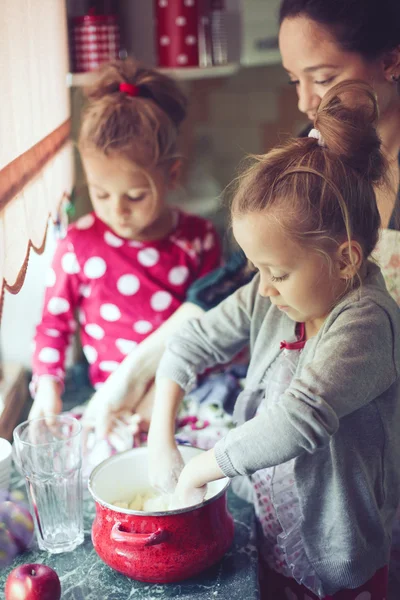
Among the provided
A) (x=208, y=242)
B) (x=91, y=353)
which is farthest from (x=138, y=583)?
(x=208, y=242)

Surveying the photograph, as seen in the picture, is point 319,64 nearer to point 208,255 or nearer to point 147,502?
point 208,255

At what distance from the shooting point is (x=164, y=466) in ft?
3.75

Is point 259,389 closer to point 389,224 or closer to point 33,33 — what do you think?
point 389,224

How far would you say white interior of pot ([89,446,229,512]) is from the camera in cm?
119

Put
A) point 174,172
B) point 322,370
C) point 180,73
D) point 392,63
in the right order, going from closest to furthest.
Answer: point 322,370 < point 392,63 < point 174,172 < point 180,73

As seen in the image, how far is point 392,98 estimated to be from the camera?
1378mm

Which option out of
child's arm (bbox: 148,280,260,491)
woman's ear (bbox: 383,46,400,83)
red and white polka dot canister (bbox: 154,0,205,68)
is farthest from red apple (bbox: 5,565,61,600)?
red and white polka dot canister (bbox: 154,0,205,68)

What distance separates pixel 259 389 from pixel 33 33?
0.78 m

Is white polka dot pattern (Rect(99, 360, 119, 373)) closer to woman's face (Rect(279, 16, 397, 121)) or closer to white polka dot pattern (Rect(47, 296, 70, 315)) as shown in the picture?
white polka dot pattern (Rect(47, 296, 70, 315))

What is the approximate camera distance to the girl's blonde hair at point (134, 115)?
4.70ft

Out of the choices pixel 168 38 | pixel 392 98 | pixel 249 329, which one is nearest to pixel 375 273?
pixel 249 329

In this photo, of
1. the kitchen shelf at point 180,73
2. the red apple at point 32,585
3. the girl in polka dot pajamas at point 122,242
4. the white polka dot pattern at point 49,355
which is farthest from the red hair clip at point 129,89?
the red apple at point 32,585

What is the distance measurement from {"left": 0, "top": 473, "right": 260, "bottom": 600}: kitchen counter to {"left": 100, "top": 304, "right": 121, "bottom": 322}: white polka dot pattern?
22.0 inches

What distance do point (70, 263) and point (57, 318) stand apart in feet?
0.44
